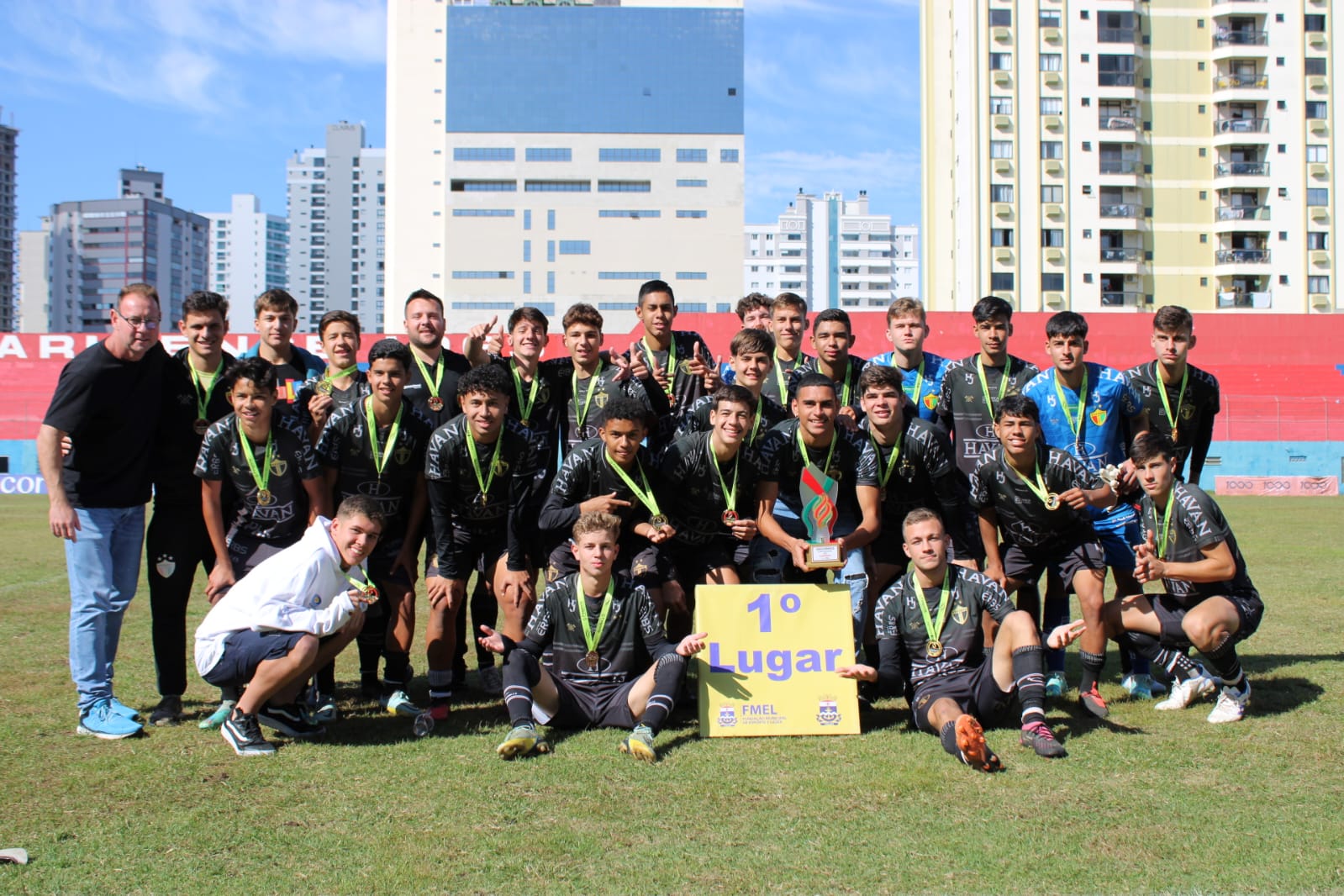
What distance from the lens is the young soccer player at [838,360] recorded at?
629 cm

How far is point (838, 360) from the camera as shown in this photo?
6422mm

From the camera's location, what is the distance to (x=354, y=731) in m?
5.25

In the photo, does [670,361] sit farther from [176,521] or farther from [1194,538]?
[1194,538]

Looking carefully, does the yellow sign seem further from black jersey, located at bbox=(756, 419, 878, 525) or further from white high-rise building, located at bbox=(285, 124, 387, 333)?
white high-rise building, located at bbox=(285, 124, 387, 333)

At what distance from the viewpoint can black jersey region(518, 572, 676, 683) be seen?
204 inches

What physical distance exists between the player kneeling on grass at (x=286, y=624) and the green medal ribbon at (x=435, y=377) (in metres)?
1.53

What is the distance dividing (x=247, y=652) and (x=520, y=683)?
1308 millimetres

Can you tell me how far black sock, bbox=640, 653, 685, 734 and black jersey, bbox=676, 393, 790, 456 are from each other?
56.3 inches

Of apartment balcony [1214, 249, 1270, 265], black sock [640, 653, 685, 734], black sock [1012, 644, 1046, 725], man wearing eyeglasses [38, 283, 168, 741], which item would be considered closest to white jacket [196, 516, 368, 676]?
man wearing eyeglasses [38, 283, 168, 741]

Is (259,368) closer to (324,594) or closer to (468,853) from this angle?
(324,594)

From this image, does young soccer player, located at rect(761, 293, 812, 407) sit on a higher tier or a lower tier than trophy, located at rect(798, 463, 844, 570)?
higher

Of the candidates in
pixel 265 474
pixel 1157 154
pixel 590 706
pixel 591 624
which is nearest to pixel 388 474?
pixel 265 474

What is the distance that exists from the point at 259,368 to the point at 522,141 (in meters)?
76.3

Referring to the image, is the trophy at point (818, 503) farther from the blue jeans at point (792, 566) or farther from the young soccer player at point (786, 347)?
the young soccer player at point (786, 347)
